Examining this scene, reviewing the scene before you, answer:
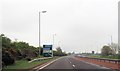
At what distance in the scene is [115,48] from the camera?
453 ft

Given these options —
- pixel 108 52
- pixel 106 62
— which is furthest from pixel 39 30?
pixel 108 52

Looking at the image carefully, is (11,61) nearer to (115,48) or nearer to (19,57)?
(19,57)

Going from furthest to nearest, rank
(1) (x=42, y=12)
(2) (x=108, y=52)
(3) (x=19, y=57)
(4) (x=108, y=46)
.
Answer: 1. (4) (x=108, y=46)
2. (2) (x=108, y=52)
3. (1) (x=42, y=12)
4. (3) (x=19, y=57)

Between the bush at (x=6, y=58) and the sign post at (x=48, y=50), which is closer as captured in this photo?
the bush at (x=6, y=58)

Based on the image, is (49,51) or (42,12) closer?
(42,12)

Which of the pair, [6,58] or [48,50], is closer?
[6,58]

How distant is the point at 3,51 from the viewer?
112 feet

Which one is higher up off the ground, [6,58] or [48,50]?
[48,50]

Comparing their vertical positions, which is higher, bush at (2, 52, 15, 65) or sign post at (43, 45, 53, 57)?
sign post at (43, 45, 53, 57)

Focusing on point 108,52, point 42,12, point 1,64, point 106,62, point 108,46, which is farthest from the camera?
point 108,46

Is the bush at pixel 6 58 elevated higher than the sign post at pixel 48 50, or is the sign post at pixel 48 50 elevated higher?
the sign post at pixel 48 50

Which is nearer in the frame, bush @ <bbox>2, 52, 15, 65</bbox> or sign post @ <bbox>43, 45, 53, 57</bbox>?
bush @ <bbox>2, 52, 15, 65</bbox>

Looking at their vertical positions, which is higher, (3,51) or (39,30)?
(39,30)

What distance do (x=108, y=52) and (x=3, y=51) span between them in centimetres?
10253
